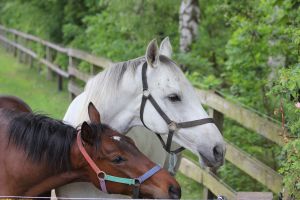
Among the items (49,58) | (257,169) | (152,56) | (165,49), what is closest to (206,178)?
(257,169)

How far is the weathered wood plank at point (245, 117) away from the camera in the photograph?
15.2ft

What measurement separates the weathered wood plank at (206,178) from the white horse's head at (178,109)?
1.94 meters

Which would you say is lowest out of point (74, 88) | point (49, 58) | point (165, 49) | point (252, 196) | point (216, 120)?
point (49, 58)

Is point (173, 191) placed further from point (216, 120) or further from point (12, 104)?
point (216, 120)

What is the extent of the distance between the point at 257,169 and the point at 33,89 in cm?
994

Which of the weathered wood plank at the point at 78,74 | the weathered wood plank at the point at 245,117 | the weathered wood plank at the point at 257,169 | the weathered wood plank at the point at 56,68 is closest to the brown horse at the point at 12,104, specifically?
the weathered wood plank at the point at 245,117

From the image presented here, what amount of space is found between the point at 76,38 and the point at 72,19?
77cm

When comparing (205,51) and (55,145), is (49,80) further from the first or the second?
(55,145)

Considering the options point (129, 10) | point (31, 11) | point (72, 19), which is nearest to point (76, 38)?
point (72, 19)

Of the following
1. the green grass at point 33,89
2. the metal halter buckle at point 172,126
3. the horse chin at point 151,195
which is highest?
the metal halter buckle at point 172,126

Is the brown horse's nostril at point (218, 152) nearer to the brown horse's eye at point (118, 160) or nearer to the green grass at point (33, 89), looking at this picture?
the brown horse's eye at point (118, 160)

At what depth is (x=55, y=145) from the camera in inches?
130

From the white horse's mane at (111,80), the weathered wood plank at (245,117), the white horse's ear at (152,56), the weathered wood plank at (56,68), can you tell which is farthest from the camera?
the weathered wood plank at (56,68)

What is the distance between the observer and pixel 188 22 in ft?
30.6
